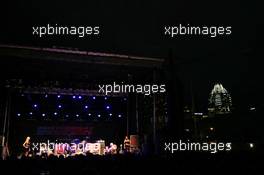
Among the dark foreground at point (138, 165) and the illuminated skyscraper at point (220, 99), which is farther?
the illuminated skyscraper at point (220, 99)

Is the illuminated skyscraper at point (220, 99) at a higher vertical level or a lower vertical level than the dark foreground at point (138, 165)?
higher

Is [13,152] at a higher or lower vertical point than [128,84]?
lower

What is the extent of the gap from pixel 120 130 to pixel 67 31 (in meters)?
8.93

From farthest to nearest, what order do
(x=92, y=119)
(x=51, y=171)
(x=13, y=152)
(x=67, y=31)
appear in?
1. (x=92, y=119)
2. (x=13, y=152)
3. (x=67, y=31)
4. (x=51, y=171)

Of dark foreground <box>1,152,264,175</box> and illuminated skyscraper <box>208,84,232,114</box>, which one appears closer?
dark foreground <box>1,152,264,175</box>

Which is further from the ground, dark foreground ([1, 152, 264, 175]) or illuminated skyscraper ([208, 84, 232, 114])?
illuminated skyscraper ([208, 84, 232, 114])

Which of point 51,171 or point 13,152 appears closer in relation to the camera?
point 51,171

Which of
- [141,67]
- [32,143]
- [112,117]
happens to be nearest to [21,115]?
[32,143]

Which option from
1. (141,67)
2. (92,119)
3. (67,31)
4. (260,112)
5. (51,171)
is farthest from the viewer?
(260,112)

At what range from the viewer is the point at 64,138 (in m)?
17.2

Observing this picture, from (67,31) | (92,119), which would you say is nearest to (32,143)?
(92,119)

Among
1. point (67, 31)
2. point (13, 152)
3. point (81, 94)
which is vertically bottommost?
point (13, 152)

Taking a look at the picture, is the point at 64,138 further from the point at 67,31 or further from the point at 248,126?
the point at 248,126

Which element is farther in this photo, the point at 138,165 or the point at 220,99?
the point at 220,99
